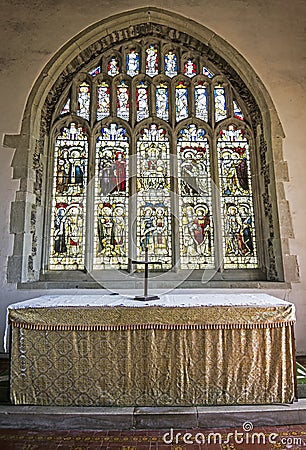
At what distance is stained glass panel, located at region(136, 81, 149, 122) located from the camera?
5.41m

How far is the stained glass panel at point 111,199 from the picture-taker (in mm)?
4922

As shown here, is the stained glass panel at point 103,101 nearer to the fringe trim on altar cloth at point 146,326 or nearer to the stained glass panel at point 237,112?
the stained glass panel at point 237,112

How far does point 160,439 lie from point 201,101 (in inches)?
185

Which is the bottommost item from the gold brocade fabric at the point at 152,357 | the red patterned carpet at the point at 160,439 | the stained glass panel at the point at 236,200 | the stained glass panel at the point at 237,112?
the red patterned carpet at the point at 160,439

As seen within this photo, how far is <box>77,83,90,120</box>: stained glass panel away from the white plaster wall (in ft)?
2.20

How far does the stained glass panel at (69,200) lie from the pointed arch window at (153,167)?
1cm

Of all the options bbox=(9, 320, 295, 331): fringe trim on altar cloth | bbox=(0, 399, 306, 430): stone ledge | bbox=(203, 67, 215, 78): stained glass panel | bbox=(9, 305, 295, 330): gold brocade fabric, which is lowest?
bbox=(0, 399, 306, 430): stone ledge

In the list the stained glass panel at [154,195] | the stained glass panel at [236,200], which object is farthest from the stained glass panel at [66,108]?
the stained glass panel at [236,200]

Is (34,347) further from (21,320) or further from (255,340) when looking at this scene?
(255,340)

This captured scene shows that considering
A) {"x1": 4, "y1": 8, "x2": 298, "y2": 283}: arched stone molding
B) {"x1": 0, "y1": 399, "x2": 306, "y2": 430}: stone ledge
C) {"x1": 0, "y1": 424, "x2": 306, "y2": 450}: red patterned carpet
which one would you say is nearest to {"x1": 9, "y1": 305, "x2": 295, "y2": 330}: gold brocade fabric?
{"x1": 0, "y1": 399, "x2": 306, "y2": 430}: stone ledge

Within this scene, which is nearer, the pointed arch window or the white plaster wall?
the white plaster wall

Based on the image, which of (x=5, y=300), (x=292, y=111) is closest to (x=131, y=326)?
(x=5, y=300)

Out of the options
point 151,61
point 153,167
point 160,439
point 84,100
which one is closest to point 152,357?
point 160,439

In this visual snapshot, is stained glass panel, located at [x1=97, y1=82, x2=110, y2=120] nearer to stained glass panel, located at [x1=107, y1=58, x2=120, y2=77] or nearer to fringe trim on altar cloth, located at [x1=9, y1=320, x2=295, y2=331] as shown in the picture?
stained glass panel, located at [x1=107, y1=58, x2=120, y2=77]
